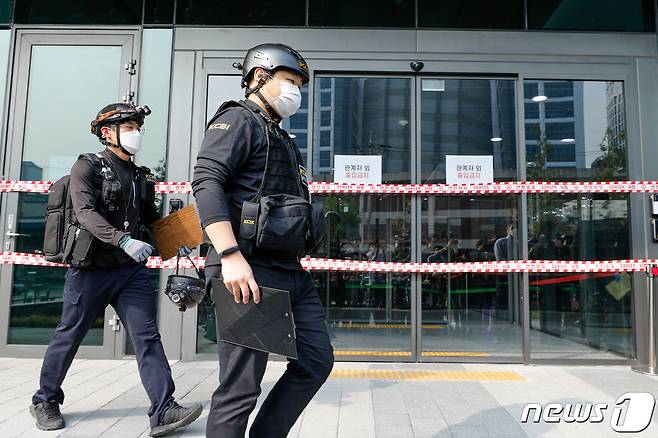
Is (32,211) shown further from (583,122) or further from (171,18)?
(583,122)

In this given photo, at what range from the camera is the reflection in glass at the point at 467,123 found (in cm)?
538

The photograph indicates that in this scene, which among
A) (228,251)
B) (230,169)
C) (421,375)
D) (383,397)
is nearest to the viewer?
(228,251)

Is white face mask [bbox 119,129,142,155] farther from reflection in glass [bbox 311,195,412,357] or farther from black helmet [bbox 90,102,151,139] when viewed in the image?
reflection in glass [bbox 311,195,412,357]

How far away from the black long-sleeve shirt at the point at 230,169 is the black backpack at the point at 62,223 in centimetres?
148

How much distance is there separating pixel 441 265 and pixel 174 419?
10.0 feet

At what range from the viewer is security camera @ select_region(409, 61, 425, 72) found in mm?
5352

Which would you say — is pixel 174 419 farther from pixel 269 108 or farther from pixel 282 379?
pixel 269 108

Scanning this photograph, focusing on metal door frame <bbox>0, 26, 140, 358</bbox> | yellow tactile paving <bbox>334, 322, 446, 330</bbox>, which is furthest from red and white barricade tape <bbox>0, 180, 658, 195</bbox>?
yellow tactile paving <bbox>334, 322, 446, 330</bbox>

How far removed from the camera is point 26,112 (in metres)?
5.44

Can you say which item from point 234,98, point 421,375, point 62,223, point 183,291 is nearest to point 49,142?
point 234,98

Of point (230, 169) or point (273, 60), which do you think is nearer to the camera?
point (230, 169)

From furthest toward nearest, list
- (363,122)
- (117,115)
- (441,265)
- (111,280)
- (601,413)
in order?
1. (363,122)
2. (441,265)
3. (601,413)
4. (117,115)
5. (111,280)

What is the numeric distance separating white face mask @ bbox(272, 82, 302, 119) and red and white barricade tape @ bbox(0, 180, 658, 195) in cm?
289

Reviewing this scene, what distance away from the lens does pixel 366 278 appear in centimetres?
535
